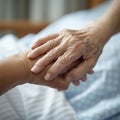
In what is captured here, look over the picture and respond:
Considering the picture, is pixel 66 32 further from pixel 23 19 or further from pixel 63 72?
pixel 23 19

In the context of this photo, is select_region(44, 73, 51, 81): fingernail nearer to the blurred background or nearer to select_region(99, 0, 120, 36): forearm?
select_region(99, 0, 120, 36): forearm

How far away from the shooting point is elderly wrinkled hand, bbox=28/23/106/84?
2.58ft

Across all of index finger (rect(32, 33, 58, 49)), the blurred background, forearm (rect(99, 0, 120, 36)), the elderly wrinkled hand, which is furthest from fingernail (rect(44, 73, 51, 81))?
the blurred background

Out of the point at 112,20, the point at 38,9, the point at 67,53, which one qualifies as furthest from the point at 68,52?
the point at 38,9

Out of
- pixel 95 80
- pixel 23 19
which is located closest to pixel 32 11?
pixel 23 19

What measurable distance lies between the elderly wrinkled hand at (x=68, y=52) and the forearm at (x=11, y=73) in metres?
0.03

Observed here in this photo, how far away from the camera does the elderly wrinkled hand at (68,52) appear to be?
787 mm

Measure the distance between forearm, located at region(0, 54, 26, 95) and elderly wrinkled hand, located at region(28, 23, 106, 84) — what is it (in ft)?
0.11

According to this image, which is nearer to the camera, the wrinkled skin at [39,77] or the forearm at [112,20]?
the wrinkled skin at [39,77]

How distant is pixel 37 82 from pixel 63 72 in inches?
3.2

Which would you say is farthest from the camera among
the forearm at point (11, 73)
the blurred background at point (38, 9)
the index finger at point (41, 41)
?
the blurred background at point (38, 9)

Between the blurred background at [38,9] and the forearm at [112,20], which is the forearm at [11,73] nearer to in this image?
the forearm at [112,20]

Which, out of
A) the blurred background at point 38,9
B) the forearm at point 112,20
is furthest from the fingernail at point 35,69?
the blurred background at point 38,9

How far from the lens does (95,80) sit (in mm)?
976
